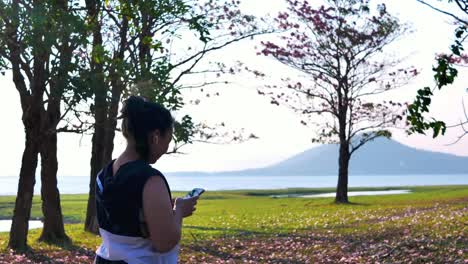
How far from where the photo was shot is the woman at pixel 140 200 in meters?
4.62

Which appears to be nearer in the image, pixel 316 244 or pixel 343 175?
pixel 316 244

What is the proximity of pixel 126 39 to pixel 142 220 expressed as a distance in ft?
62.6

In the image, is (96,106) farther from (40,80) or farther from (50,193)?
(50,193)

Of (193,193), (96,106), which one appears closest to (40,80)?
(96,106)

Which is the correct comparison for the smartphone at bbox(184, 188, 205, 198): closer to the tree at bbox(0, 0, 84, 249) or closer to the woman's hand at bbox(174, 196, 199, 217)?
the woman's hand at bbox(174, 196, 199, 217)

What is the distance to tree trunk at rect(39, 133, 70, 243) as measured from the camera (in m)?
21.7

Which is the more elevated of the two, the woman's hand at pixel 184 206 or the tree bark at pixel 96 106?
the tree bark at pixel 96 106

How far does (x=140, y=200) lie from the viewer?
15.4ft

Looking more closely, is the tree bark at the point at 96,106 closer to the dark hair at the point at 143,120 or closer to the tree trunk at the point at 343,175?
the dark hair at the point at 143,120

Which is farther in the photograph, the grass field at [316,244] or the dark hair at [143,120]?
the grass field at [316,244]

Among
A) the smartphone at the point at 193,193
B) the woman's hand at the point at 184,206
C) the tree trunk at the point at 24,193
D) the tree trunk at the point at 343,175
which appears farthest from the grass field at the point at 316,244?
the tree trunk at the point at 343,175

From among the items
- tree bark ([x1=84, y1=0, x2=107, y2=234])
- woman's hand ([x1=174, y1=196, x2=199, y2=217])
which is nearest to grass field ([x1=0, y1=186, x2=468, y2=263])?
tree bark ([x1=84, y1=0, x2=107, y2=234])

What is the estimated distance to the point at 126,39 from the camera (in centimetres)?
2330

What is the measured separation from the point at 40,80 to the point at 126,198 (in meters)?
14.4
